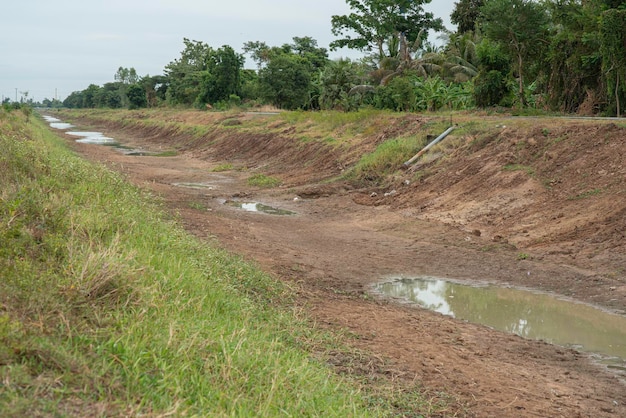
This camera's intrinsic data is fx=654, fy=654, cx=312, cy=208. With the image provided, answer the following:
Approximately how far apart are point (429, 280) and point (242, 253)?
288cm

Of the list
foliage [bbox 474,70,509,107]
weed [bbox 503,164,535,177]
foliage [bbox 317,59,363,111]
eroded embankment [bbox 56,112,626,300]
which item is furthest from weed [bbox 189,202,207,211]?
foliage [bbox 317,59,363,111]

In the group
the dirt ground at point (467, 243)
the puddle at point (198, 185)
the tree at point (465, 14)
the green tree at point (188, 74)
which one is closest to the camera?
the dirt ground at point (467, 243)

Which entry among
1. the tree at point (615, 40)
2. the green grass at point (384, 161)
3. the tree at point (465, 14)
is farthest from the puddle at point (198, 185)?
the tree at point (465, 14)

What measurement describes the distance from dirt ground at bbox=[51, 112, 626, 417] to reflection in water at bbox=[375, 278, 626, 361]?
0.34m

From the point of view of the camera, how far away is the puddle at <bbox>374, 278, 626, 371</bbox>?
7.40 meters

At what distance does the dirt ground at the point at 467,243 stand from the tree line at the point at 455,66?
5078 mm

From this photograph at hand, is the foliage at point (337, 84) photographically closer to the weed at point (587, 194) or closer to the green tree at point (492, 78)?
the green tree at point (492, 78)

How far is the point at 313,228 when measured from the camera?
13.9 m

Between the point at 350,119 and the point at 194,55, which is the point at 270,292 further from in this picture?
the point at 194,55

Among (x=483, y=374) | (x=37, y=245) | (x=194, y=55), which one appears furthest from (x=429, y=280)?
(x=194, y=55)

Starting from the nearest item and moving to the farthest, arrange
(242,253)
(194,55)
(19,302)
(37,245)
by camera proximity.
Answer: (19,302) < (37,245) < (242,253) < (194,55)

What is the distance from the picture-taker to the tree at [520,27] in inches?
902

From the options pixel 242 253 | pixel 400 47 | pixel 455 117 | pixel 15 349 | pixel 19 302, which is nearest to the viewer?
pixel 15 349

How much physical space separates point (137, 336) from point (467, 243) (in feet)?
28.8
